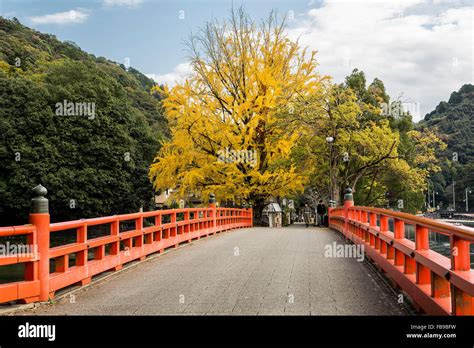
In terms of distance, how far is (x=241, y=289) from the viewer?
7957mm

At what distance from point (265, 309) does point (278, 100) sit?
23480mm

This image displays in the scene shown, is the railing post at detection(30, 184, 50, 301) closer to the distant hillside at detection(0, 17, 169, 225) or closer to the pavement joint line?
the pavement joint line

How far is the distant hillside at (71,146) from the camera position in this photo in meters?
38.6

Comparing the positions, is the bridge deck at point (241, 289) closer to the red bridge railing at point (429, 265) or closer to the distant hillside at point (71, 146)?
the red bridge railing at point (429, 265)

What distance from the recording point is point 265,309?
6520mm

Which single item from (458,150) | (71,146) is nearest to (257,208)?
(71,146)

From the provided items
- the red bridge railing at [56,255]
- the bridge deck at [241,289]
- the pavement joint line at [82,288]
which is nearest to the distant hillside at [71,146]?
the pavement joint line at [82,288]

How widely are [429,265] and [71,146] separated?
124ft

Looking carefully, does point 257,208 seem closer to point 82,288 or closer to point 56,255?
point 82,288

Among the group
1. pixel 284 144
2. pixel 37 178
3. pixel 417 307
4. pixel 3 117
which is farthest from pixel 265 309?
pixel 3 117

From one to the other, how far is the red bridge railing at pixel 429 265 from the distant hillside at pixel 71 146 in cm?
3294

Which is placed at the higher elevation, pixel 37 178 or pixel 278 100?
pixel 278 100

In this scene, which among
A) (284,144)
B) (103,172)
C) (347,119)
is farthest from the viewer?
(103,172)
